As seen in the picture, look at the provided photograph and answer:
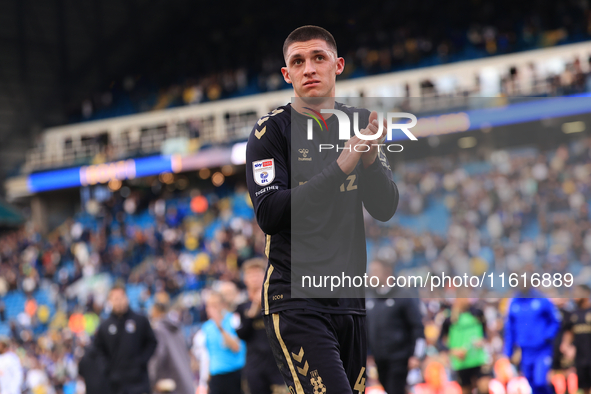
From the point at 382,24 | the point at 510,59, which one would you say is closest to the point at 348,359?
the point at 510,59

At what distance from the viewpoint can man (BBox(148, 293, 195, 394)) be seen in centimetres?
888

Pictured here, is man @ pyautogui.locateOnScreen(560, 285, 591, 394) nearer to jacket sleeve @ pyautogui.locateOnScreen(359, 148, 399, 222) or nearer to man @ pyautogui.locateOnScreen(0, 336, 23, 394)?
jacket sleeve @ pyautogui.locateOnScreen(359, 148, 399, 222)

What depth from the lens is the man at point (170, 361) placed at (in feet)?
29.1

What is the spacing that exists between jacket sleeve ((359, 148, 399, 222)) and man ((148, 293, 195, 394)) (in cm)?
603

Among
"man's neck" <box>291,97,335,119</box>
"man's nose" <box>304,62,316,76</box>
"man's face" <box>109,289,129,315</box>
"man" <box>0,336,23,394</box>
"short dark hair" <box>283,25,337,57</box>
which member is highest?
"short dark hair" <box>283,25,337,57</box>

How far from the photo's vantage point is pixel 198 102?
33.2 metres

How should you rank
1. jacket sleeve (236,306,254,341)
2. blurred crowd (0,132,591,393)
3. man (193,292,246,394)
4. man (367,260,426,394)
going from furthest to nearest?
man (367,260,426,394) < man (193,292,246,394) < jacket sleeve (236,306,254,341) < blurred crowd (0,132,591,393)

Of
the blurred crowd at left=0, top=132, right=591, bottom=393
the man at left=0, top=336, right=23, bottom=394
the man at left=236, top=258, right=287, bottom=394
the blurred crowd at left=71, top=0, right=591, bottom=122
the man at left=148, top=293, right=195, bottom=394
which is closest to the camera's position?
the blurred crowd at left=0, top=132, right=591, bottom=393

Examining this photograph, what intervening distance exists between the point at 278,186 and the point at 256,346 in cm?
461

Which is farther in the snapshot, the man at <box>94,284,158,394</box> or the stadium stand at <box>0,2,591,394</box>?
the man at <box>94,284,158,394</box>

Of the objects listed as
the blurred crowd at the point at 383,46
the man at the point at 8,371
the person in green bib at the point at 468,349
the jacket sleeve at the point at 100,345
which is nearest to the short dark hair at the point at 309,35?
the jacket sleeve at the point at 100,345

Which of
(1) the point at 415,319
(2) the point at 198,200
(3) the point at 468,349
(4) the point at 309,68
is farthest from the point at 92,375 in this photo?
(2) the point at 198,200

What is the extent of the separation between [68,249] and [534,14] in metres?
20.7

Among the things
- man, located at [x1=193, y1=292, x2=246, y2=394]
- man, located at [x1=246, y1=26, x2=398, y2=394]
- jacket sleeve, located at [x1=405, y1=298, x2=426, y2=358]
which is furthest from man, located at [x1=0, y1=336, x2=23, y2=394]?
man, located at [x1=246, y1=26, x2=398, y2=394]
